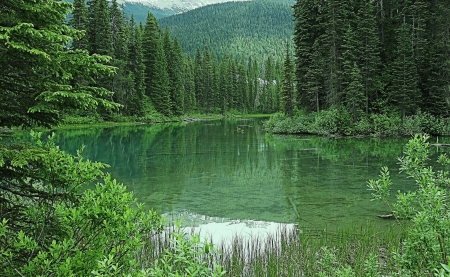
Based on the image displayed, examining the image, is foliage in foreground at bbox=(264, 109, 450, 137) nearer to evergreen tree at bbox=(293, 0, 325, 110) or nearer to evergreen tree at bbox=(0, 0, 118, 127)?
evergreen tree at bbox=(293, 0, 325, 110)

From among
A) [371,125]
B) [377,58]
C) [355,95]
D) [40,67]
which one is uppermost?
[377,58]

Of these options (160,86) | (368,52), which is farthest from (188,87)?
(368,52)

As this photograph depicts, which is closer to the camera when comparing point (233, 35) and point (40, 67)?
point (40, 67)

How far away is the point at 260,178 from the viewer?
651 inches

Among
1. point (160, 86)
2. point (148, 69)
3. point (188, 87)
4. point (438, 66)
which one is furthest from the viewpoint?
point (188, 87)

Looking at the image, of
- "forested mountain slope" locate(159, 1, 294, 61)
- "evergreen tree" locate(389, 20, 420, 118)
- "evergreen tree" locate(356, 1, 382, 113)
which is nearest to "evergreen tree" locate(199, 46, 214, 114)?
"evergreen tree" locate(356, 1, 382, 113)

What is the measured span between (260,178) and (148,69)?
5331cm

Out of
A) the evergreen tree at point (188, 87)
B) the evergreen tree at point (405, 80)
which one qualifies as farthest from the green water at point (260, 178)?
the evergreen tree at point (188, 87)

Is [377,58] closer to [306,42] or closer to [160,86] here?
[306,42]

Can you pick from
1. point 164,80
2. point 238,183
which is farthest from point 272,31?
point 238,183

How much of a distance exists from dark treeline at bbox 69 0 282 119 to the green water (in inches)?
753

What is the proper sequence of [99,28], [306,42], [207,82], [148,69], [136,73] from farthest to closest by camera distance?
[207,82], [148,69], [136,73], [99,28], [306,42]

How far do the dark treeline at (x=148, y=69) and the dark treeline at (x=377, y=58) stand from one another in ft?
67.8

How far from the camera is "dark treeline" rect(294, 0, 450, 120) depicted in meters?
33.1
